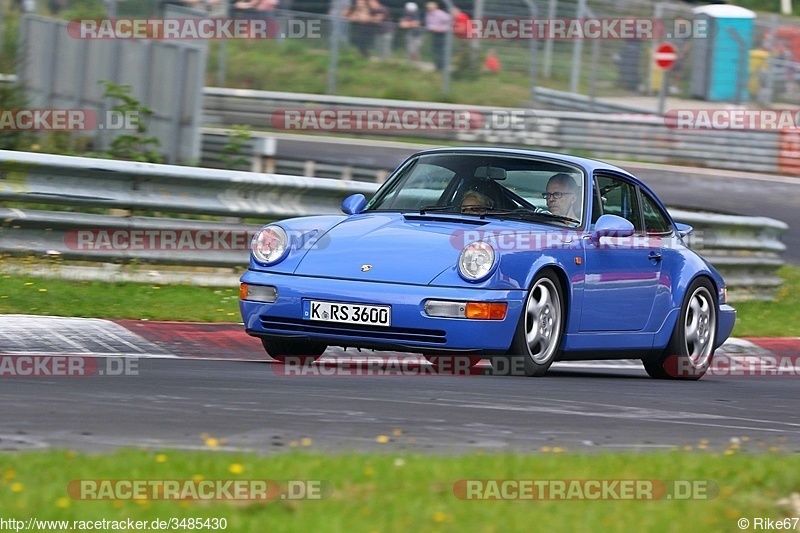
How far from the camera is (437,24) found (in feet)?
85.1

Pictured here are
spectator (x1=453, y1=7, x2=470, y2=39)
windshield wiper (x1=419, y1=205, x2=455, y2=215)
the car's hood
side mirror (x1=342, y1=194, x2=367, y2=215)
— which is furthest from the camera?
spectator (x1=453, y1=7, x2=470, y2=39)

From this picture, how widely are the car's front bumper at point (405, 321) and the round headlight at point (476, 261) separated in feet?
0.30

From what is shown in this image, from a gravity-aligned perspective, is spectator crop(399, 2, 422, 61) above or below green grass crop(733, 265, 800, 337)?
above

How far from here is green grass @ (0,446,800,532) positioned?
13.0 feet

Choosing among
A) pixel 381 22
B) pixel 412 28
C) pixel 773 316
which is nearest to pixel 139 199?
pixel 773 316

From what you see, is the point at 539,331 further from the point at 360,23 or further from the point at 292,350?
the point at 360,23

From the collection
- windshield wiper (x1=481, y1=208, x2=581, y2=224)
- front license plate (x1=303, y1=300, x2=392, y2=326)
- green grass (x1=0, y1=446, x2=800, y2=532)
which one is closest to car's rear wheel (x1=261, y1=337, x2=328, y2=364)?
front license plate (x1=303, y1=300, x2=392, y2=326)

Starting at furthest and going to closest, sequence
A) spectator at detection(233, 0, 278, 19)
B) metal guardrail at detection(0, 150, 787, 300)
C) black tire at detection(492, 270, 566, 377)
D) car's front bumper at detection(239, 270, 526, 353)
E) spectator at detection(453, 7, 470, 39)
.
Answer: spectator at detection(453, 7, 470, 39)
spectator at detection(233, 0, 278, 19)
metal guardrail at detection(0, 150, 787, 300)
black tire at detection(492, 270, 566, 377)
car's front bumper at detection(239, 270, 526, 353)

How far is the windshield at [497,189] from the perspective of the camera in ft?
28.1

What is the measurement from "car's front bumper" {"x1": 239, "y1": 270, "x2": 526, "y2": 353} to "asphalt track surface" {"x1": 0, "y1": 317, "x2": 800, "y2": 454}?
0.65ft

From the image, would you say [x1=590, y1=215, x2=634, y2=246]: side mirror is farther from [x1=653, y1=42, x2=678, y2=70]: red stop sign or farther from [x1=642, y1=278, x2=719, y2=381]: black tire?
[x1=653, y1=42, x2=678, y2=70]: red stop sign

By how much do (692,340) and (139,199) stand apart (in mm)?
4270

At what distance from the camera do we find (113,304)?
993 centimetres

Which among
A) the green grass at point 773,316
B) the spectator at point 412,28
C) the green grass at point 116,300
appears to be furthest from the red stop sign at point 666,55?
the green grass at point 116,300
